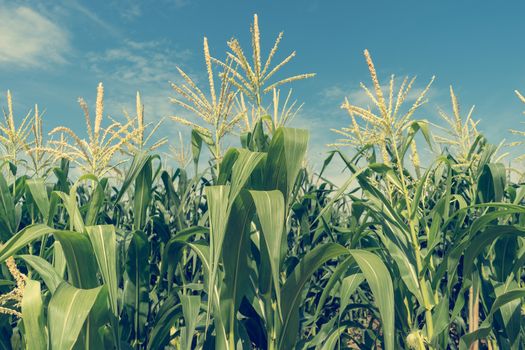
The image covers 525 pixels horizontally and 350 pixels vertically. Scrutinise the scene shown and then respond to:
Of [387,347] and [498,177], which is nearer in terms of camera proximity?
[387,347]

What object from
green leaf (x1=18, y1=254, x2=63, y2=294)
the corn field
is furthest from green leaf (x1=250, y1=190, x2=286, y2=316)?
green leaf (x1=18, y1=254, x2=63, y2=294)

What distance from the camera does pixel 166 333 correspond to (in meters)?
2.27

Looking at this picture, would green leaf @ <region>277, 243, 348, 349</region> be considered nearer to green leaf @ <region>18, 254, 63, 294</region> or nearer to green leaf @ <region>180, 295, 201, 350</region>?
green leaf @ <region>180, 295, 201, 350</region>

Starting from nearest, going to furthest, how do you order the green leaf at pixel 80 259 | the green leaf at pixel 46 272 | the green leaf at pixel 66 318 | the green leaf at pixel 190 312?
1. the green leaf at pixel 66 318
2. the green leaf at pixel 80 259
3. the green leaf at pixel 46 272
4. the green leaf at pixel 190 312

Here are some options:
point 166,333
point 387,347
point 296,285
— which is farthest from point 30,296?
point 387,347

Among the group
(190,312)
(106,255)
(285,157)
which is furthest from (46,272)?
(285,157)

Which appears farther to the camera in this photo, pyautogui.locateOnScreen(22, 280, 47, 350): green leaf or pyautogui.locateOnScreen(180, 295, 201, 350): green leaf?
pyautogui.locateOnScreen(180, 295, 201, 350): green leaf

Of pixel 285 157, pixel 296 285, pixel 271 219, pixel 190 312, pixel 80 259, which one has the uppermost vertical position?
pixel 285 157

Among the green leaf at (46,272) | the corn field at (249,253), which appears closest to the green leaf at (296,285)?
the corn field at (249,253)

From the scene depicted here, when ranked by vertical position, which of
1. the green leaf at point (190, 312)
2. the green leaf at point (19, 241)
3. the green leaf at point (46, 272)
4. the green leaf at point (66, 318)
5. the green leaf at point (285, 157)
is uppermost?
the green leaf at point (285, 157)

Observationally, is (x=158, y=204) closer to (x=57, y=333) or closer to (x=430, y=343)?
(x=57, y=333)

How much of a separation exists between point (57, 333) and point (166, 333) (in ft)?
2.66

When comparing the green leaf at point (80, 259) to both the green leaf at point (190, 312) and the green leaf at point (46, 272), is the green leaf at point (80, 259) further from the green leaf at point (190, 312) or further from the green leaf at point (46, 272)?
the green leaf at point (190, 312)

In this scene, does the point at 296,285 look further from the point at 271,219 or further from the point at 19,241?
the point at 19,241
